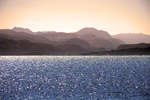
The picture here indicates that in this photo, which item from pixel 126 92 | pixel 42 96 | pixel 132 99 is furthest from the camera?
pixel 126 92

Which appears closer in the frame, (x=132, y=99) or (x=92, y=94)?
(x=132, y=99)

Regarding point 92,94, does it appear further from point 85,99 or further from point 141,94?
point 141,94

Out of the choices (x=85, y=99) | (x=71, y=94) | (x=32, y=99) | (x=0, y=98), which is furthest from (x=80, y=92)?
(x=0, y=98)

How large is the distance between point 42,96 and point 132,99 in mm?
15339

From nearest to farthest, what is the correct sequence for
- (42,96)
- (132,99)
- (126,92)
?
(132,99)
(42,96)
(126,92)

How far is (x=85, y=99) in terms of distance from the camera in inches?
1793

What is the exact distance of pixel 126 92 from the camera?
171ft

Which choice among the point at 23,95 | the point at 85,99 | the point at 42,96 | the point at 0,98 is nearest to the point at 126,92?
the point at 85,99

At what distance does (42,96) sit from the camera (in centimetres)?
4862

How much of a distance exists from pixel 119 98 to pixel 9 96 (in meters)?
19.2

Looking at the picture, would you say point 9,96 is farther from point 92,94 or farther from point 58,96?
point 92,94

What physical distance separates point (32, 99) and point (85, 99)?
28.4 feet

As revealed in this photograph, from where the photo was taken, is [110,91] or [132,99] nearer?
[132,99]

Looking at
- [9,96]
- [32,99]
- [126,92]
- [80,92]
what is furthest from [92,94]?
[9,96]
